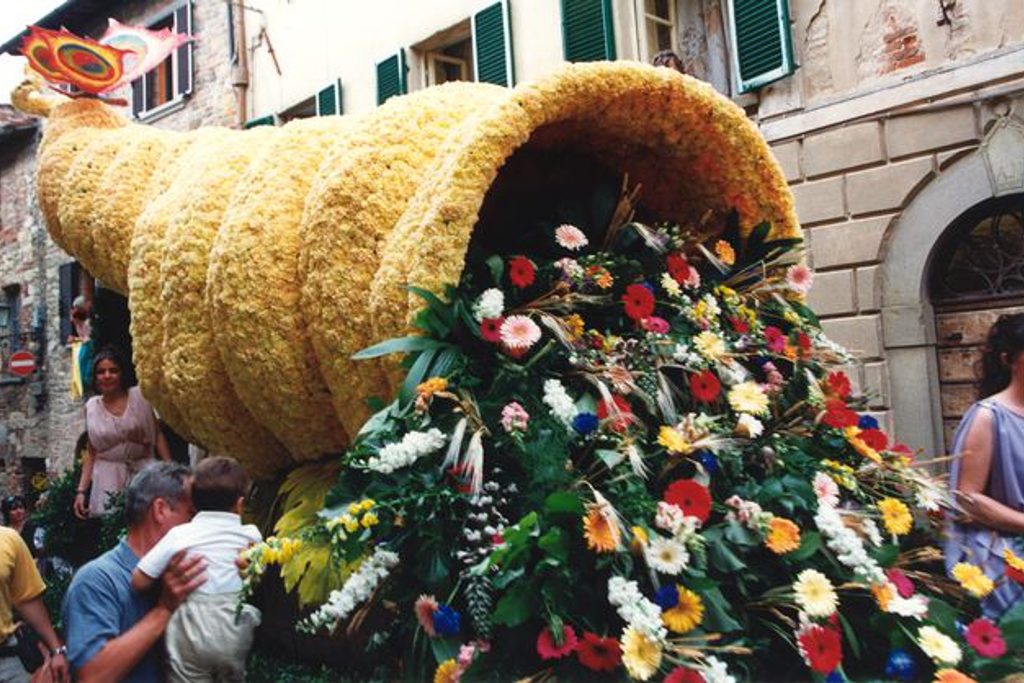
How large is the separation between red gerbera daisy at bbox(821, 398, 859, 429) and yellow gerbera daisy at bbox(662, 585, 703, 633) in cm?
98

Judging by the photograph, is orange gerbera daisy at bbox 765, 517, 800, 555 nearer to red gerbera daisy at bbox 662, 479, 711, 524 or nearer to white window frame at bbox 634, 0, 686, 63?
red gerbera daisy at bbox 662, 479, 711, 524

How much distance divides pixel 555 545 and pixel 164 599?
1065 mm

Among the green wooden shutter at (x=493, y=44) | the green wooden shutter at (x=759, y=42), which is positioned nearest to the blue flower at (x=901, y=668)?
the green wooden shutter at (x=759, y=42)

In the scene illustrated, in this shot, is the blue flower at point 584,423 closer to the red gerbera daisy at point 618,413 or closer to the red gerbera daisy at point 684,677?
the red gerbera daisy at point 618,413

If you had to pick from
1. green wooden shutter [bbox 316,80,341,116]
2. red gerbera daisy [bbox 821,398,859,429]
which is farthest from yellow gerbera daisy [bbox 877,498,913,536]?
green wooden shutter [bbox 316,80,341,116]

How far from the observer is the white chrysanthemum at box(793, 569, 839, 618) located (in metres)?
2.05

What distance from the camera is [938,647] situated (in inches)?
83.0

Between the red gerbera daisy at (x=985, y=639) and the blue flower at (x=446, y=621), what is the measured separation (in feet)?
3.90

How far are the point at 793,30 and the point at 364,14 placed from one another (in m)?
5.61

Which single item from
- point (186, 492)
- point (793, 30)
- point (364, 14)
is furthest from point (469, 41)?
point (186, 492)

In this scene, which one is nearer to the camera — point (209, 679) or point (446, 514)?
point (446, 514)

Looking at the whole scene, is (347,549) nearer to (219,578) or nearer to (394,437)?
(394,437)

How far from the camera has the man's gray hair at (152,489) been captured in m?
2.61

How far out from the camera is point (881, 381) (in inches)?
259
